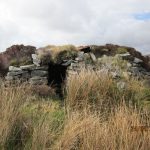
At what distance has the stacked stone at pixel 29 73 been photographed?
1432 centimetres

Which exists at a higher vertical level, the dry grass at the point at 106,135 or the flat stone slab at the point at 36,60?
the dry grass at the point at 106,135

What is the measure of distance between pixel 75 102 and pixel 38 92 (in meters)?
2.46

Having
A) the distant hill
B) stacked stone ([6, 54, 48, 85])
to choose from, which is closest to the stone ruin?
stacked stone ([6, 54, 48, 85])

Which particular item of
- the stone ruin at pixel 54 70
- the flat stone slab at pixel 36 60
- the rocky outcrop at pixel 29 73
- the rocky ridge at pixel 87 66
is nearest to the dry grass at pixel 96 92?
the rocky ridge at pixel 87 66

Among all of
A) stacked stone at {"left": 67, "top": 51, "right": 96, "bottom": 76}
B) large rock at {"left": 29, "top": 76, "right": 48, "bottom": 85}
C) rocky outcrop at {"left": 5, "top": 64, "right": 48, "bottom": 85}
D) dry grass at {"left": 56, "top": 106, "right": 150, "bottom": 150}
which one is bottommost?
large rock at {"left": 29, "top": 76, "right": 48, "bottom": 85}

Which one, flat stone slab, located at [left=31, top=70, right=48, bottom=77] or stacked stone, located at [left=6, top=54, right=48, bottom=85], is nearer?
stacked stone, located at [left=6, top=54, right=48, bottom=85]

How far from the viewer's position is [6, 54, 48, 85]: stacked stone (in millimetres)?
14320

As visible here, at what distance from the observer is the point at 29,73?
1462 cm

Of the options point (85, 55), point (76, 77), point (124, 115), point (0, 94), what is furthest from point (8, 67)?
point (124, 115)

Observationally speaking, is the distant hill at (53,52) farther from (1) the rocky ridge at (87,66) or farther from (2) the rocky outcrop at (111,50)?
(1) the rocky ridge at (87,66)

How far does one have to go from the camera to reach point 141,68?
1606 cm

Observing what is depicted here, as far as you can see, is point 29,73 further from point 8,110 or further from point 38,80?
point 8,110

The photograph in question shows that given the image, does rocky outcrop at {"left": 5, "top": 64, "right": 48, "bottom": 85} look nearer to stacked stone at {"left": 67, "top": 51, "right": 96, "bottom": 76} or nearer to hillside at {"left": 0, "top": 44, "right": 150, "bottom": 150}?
hillside at {"left": 0, "top": 44, "right": 150, "bottom": 150}

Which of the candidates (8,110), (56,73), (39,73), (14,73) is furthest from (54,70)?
(8,110)
